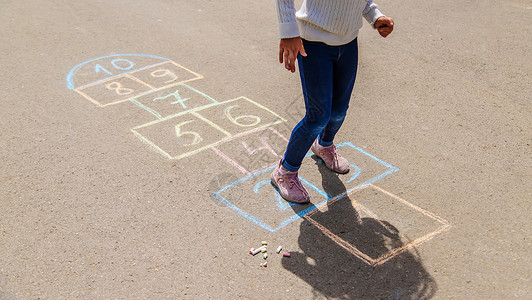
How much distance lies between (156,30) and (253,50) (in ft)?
4.90

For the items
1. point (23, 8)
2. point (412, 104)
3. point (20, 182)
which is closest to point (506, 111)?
point (412, 104)

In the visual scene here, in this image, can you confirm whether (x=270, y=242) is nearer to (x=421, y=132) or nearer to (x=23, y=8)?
(x=421, y=132)

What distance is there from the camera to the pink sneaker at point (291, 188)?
11.6 feet

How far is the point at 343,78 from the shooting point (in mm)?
3387

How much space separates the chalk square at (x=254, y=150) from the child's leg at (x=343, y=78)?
0.65 metres

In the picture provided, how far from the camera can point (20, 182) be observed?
3.68 metres

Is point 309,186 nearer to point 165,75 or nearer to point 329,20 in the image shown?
point 329,20

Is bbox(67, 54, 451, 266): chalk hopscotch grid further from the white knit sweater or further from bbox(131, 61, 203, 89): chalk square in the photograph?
the white knit sweater

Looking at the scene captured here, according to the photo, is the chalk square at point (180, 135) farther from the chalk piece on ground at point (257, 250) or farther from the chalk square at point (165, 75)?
the chalk piece on ground at point (257, 250)

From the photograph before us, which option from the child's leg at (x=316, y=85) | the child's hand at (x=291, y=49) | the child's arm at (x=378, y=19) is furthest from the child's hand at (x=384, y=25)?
the child's hand at (x=291, y=49)

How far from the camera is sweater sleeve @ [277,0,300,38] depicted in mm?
2889

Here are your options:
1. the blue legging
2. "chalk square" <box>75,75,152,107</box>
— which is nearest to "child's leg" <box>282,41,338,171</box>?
the blue legging

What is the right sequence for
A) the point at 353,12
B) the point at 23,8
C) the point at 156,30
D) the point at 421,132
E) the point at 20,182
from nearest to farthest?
the point at 353,12 < the point at 20,182 < the point at 421,132 < the point at 156,30 < the point at 23,8

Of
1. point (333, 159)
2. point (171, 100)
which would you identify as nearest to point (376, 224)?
point (333, 159)
